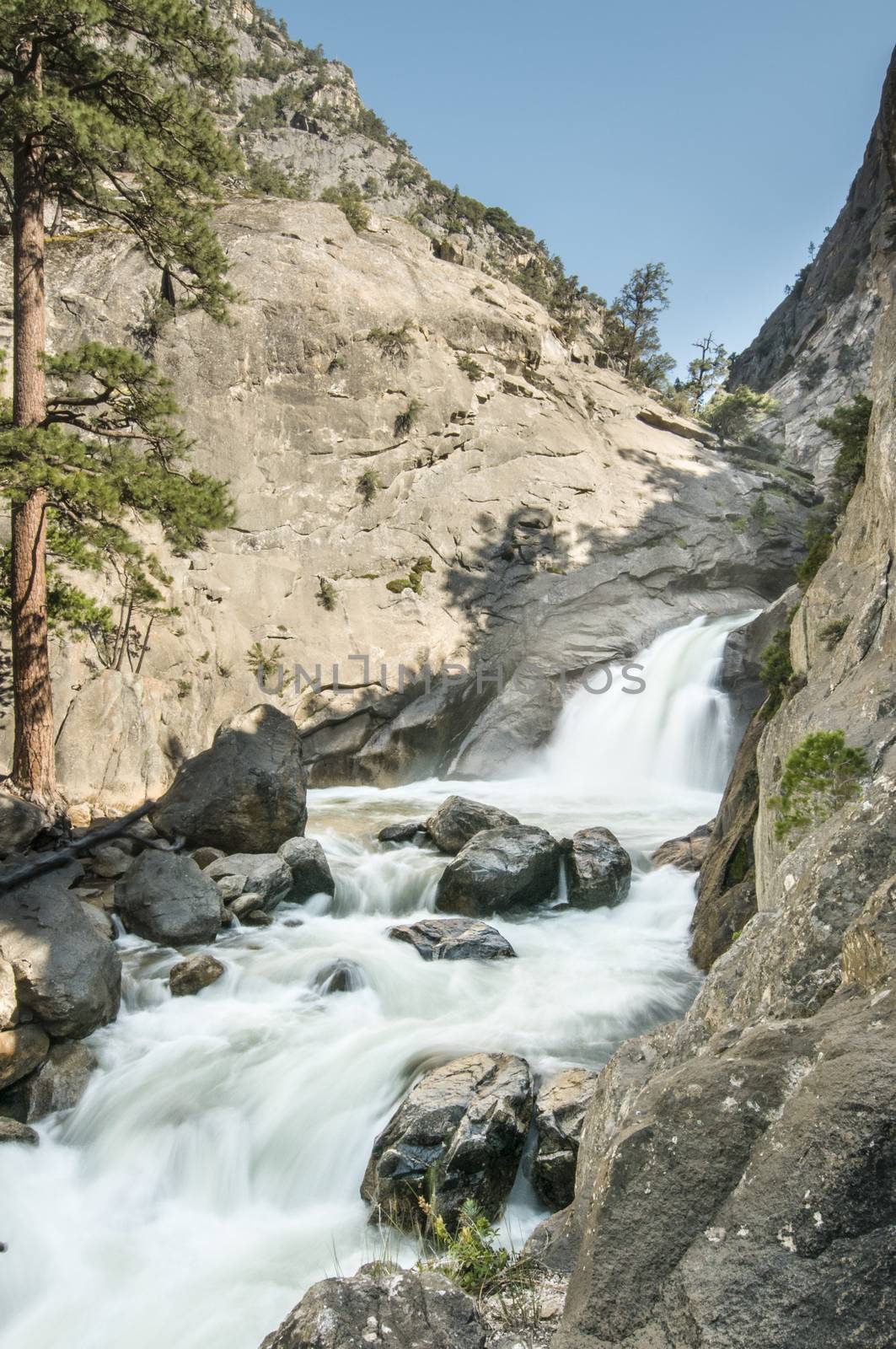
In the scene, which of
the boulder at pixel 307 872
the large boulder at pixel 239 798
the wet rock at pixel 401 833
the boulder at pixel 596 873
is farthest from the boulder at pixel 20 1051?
the wet rock at pixel 401 833

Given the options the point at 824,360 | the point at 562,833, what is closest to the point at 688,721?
the point at 562,833

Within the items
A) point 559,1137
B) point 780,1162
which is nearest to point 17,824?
point 559,1137

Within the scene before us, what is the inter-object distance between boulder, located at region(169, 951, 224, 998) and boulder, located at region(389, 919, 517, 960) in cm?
261

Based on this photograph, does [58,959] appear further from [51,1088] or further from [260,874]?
[260,874]

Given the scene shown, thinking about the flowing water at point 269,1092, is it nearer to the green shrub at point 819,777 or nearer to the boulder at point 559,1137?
the boulder at point 559,1137

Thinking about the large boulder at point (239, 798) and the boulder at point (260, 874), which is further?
the large boulder at point (239, 798)

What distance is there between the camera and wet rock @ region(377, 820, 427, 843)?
1568 cm

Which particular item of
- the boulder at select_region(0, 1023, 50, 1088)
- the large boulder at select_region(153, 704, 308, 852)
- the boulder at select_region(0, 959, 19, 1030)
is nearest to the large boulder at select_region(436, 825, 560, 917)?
the large boulder at select_region(153, 704, 308, 852)

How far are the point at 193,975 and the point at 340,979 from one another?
1.74 meters

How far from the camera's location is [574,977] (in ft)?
32.8

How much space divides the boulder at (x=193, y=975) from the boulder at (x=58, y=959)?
70cm

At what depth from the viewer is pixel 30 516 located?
38.7 feet

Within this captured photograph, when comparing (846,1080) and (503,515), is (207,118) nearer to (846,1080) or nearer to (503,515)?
(846,1080)

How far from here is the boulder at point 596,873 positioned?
41.0 ft
